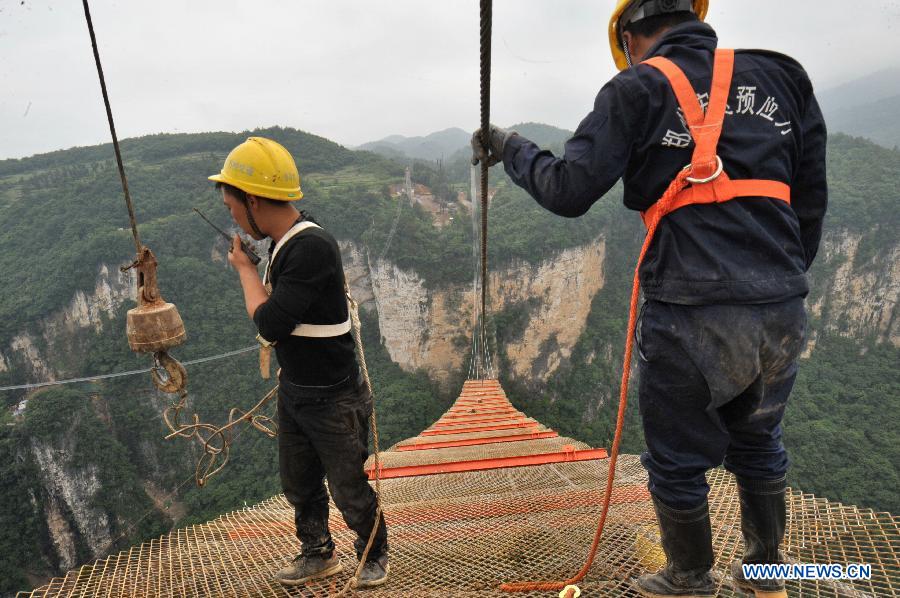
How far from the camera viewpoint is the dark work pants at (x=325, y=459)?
1795 mm

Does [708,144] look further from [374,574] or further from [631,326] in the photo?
[374,574]

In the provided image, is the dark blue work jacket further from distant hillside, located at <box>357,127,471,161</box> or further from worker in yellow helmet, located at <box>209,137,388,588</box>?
distant hillside, located at <box>357,127,471,161</box>

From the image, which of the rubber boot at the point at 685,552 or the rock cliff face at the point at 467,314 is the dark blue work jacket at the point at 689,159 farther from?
the rock cliff face at the point at 467,314

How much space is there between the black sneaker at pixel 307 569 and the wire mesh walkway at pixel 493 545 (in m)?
0.03

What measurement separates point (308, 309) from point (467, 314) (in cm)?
3594

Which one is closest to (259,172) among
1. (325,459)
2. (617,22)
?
(325,459)

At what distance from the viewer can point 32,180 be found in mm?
46125

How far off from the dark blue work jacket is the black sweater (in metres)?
0.82

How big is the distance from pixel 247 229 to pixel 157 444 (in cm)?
3556

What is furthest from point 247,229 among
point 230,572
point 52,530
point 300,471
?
point 52,530

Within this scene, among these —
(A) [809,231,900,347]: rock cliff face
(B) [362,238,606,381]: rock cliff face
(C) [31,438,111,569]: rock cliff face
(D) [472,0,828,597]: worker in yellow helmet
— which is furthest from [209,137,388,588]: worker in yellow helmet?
(A) [809,231,900,347]: rock cliff face

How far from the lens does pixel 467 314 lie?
37531 mm

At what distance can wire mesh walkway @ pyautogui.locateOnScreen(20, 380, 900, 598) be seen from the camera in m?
1.87

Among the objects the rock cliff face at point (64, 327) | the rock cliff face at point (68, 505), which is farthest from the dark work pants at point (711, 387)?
the rock cliff face at point (64, 327)
